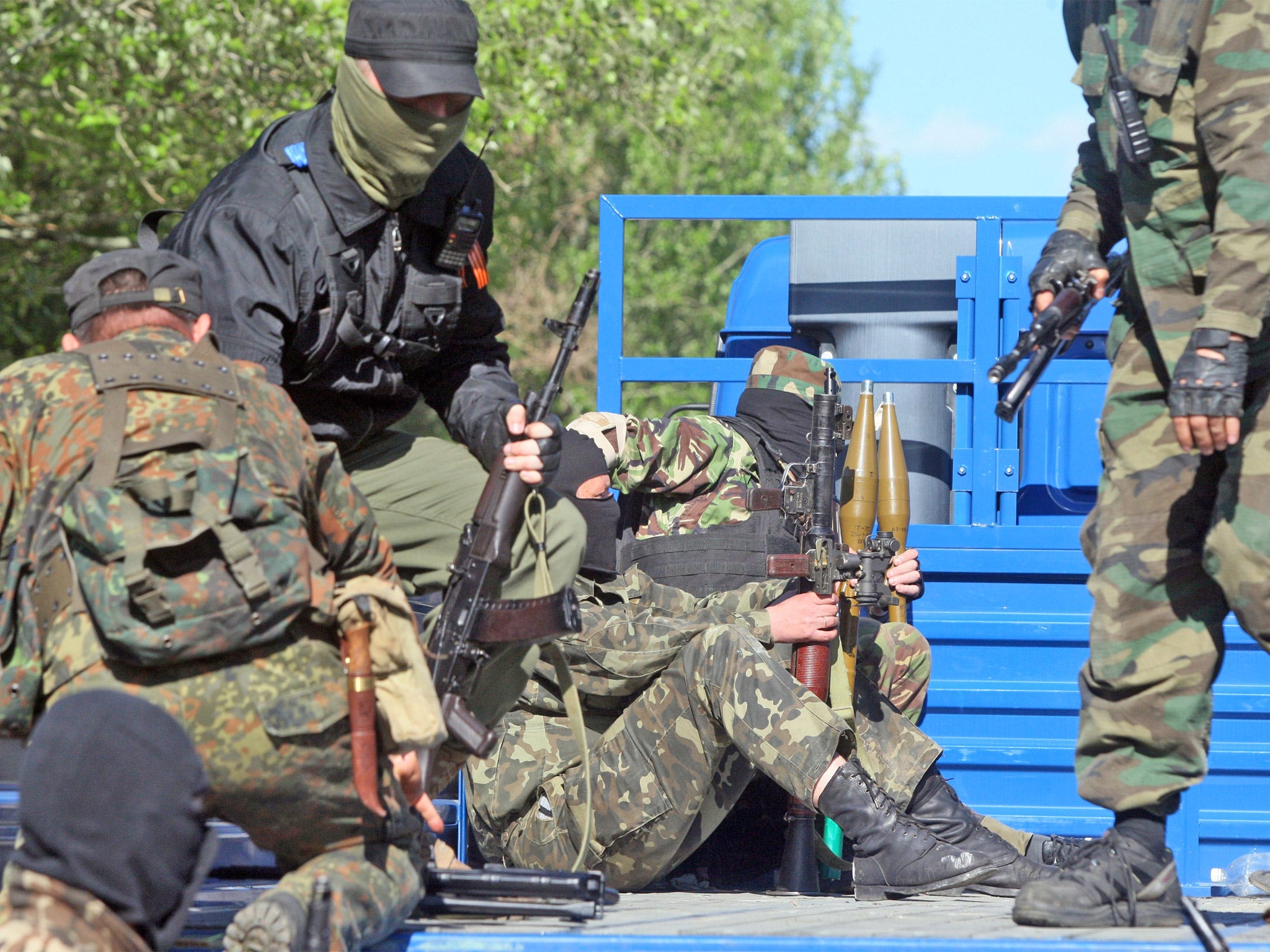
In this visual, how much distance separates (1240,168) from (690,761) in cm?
183

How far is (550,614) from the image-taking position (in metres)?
3.22

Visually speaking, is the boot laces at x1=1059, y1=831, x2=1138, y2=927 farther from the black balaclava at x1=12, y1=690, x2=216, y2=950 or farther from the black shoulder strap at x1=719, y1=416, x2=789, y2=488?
the black shoulder strap at x1=719, y1=416, x2=789, y2=488

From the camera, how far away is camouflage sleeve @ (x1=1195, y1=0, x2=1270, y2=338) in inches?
109

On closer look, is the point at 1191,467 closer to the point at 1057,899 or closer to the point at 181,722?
the point at 1057,899

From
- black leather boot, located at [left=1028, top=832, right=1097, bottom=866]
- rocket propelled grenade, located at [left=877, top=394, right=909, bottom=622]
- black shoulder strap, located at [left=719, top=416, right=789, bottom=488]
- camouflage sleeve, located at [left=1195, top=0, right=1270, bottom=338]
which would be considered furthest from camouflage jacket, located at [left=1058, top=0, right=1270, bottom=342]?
black shoulder strap, located at [left=719, top=416, right=789, bottom=488]

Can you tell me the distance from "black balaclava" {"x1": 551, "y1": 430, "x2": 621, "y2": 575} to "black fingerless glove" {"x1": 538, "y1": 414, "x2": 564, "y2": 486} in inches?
34.7

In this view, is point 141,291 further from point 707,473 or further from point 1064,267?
point 707,473

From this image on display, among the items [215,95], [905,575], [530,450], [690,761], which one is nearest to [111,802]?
[530,450]

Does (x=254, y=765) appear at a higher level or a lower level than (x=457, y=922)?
higher

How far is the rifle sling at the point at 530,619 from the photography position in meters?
3.21

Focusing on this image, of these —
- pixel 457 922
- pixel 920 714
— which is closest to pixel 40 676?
pixel 457 922

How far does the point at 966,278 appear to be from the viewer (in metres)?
4.83

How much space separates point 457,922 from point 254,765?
1.91 feet

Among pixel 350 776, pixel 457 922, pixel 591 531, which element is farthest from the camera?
pixel 591 531
